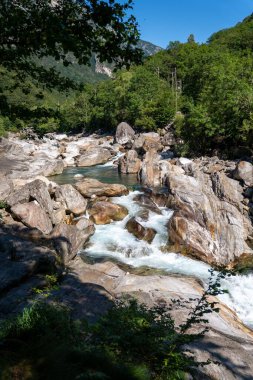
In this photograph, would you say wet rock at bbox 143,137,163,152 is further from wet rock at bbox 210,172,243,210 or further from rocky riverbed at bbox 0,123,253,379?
wet rock at bbox 210,172,243,210

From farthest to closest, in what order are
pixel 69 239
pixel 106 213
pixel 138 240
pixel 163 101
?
1. pixel 163 101
2. pixel 106 213
3. pixel 138 240
4. pixel 69 239

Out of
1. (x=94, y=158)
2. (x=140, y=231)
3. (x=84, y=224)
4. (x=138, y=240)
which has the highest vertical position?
(x=84, y=224)

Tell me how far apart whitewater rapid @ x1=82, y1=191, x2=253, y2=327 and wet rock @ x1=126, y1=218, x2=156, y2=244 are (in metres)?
0.21

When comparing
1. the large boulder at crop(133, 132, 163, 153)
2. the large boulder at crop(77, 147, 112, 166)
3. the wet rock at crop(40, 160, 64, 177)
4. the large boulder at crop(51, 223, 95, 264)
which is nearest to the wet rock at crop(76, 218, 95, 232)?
the large boulder at crop(51, 223, 95, 264)

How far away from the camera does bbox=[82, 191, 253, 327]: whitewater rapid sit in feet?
39.5

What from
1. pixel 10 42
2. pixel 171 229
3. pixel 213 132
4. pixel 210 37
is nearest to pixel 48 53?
pixel 10 42

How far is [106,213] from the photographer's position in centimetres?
1847

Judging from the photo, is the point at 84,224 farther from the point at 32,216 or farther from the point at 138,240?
the point at 138,240

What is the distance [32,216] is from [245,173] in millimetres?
15005

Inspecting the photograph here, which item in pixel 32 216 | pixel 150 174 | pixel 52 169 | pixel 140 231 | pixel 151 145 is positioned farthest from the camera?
pixel 151 145

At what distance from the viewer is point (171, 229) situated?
635 inches

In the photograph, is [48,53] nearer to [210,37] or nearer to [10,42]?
[10,42]

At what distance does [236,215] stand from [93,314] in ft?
41.6

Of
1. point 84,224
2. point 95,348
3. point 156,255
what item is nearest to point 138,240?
point 156,255
